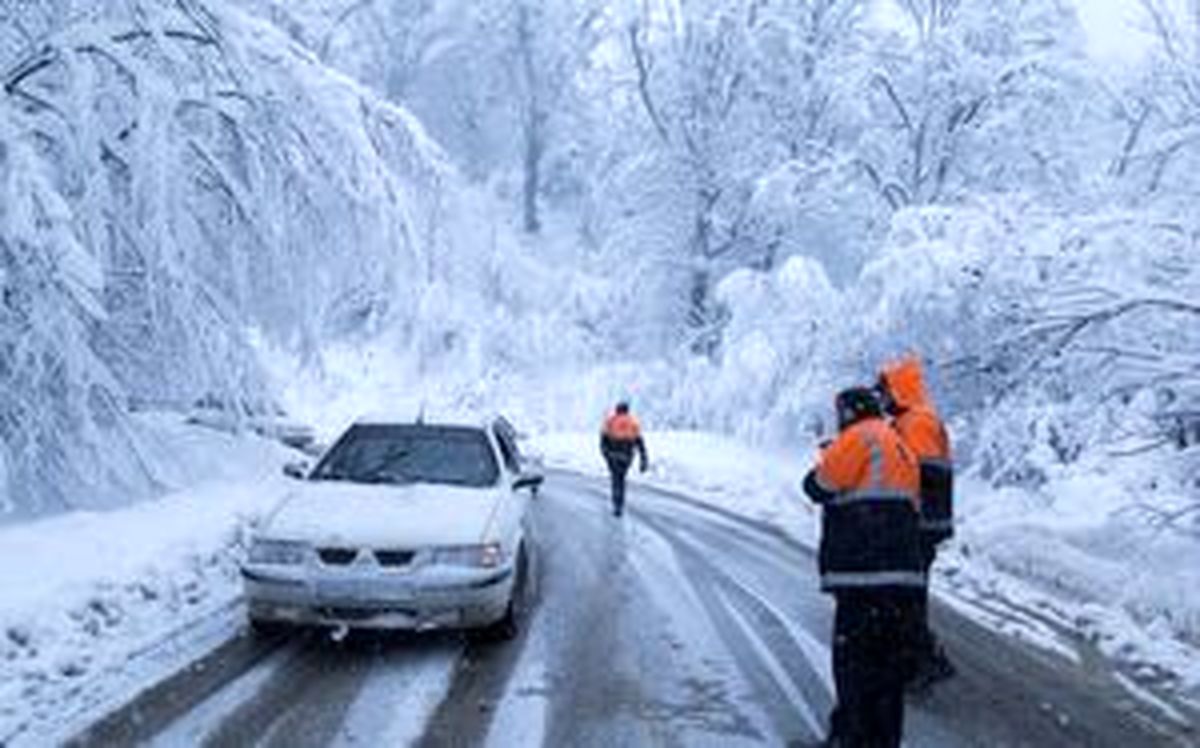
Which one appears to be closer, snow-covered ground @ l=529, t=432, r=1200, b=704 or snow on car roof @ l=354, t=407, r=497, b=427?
snow-covered ground @ l=529, t=432, r=1200, b=704

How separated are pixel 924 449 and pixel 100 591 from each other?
5848mm

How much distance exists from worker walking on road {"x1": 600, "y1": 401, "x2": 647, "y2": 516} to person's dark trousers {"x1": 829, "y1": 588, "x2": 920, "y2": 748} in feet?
43.6

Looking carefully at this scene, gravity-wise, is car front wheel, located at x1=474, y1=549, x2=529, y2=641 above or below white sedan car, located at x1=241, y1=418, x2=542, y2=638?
below

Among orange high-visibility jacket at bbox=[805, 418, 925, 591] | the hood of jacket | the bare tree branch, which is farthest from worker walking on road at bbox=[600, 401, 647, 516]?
the bare tree branch

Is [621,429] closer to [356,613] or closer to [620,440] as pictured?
[620,440]

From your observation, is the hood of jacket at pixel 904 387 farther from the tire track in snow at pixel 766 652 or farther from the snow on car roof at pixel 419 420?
the snow on car roof at pixel 419 420

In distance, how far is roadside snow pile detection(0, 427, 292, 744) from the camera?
833 centimetres

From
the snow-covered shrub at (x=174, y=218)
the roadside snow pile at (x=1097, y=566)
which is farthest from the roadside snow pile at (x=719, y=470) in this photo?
the snow-covered shrub at (x=174, y=218)

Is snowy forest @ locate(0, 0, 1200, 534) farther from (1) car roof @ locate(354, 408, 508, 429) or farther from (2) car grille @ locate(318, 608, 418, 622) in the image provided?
(2) car grille @ locate(318, 608, 418, 622)

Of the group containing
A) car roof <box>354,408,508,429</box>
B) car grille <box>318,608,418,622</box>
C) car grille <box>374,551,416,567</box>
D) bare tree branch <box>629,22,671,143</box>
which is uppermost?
bare tree branch <box>629,22,671,143</box>

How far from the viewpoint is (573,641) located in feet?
35.0

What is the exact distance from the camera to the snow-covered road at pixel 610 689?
26.0ft

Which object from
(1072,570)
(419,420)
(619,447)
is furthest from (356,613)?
(619,447)

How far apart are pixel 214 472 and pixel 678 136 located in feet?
85.3
